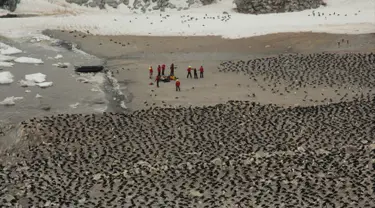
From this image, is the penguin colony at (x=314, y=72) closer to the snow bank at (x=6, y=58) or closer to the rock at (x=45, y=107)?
the rock at (x=45, y=107)

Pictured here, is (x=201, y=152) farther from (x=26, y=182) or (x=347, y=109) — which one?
(x=347, y=109)

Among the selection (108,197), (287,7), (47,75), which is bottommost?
(108,197)

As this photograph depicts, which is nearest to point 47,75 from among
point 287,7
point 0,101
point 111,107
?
point 0,101

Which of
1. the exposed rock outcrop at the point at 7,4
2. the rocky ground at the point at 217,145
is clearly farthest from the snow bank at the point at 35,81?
the exposed rock outcrop at the point at 7,4

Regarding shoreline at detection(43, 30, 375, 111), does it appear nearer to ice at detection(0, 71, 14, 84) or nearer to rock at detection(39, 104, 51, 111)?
rock at detection(39, 104, 51, 111)

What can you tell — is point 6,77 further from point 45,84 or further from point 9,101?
point 9,101

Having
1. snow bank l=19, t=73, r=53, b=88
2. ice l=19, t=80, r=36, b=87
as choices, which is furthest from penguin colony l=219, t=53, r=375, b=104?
ice l=19, t=80, r=36, b=87
